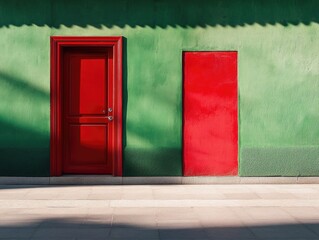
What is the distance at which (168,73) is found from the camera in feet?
38.3

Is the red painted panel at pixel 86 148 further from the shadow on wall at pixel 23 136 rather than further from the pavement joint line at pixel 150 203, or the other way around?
the pavement joint line at pixel 150 203

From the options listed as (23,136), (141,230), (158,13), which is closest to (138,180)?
(23,136)

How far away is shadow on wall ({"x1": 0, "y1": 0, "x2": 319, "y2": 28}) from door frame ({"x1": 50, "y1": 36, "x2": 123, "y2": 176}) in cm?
32

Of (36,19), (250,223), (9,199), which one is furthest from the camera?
(36,19)

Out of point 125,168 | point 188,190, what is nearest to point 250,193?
point 188,190

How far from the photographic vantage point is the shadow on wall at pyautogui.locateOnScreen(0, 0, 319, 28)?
38.2ft

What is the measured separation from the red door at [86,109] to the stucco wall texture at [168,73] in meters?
0.41

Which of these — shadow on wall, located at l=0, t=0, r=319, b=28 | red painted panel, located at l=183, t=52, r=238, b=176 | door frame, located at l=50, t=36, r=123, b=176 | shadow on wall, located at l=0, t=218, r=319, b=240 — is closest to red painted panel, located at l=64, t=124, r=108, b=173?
door frame, located at l=50, t=36, r=123, b=176

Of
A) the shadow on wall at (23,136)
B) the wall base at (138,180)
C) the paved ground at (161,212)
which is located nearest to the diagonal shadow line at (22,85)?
the shadow on wall at (23,136)

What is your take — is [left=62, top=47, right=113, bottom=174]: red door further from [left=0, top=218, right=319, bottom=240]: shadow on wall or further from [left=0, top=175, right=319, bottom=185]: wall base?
[left=0, top=218, right=319, bottom=240]: shadow on wall

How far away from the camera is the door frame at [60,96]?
11578 mm

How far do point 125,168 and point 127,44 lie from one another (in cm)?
242

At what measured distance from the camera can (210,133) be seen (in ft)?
38.5

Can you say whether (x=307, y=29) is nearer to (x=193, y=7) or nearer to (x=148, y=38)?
(x=193, y=7)
